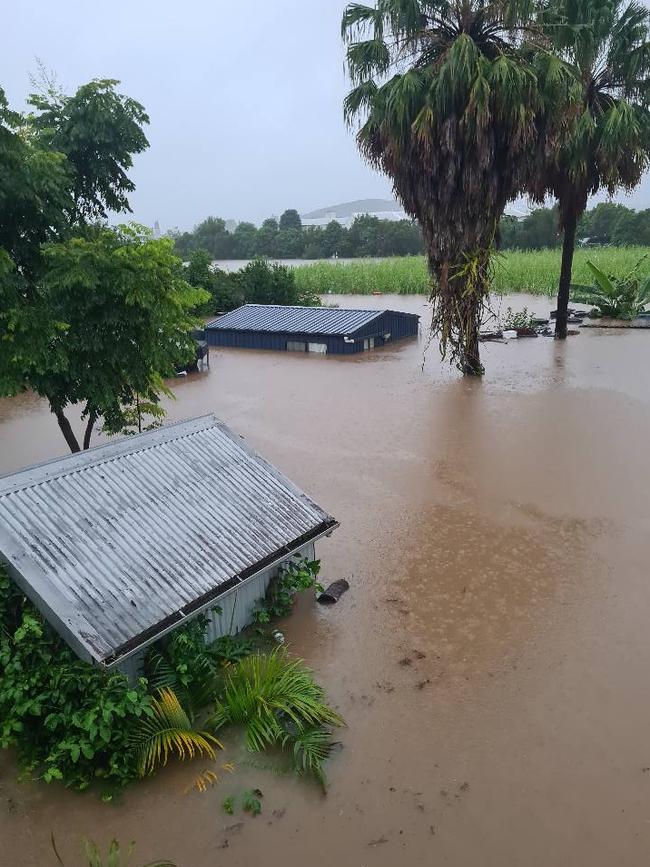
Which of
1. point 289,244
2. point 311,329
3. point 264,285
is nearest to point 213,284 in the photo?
point 264,285

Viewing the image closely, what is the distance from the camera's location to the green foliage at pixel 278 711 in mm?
5480

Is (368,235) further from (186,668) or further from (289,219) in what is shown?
(186,668)

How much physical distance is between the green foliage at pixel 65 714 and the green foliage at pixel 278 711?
2.60 feet

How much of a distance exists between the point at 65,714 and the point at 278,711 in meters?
1.74

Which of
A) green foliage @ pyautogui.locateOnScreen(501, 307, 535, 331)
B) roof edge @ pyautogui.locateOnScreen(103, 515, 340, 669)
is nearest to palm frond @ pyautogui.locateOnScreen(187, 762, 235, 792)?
→ roof edge @ pyautogui.locateOnScreen(103, 515, 340, 669)

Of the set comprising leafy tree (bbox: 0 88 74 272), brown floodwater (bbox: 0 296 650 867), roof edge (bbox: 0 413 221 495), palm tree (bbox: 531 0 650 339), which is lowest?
brown floodwater (bbox: 0 296 650 867)

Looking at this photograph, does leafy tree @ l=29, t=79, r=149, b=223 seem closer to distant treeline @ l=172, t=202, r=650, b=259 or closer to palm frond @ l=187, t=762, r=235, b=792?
palm frond @ l=187, t=762, r=235, b=792

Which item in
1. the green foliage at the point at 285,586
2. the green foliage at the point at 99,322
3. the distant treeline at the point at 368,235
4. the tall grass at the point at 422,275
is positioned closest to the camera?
the green foliage at the point at 285,586

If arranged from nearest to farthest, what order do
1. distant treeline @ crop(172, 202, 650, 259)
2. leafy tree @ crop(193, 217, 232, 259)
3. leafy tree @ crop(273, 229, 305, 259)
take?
1. distant treeline @ crop(172, 202, 650, 259)
2. leafy tree @ crop(273, 229, 305, 259)
3. leafy tree @ crop(193, 217, 232, 259)

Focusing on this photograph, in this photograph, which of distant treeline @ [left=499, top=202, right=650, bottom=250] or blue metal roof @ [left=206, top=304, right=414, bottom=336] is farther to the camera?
distant treeline @ [left=499, top=202, right=650, bottom=250]

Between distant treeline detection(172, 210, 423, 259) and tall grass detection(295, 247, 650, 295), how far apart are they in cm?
1833

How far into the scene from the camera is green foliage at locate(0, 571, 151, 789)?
513 cm

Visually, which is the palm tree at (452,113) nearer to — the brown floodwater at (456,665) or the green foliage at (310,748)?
the brown floodwater at (456,665)

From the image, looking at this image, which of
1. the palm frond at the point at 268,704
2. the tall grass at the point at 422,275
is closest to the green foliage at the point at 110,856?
the palm frond at the point at 268,704
